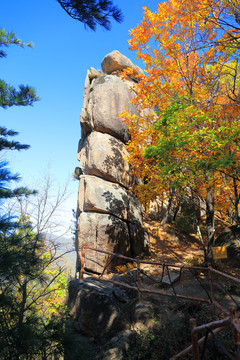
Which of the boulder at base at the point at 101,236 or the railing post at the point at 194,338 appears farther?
the boulder at base at the point at 101,236

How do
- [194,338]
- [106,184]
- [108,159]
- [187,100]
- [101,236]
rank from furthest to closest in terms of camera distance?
[108,159]
[106,184]
[101,236]
[187,100]
[194,338]

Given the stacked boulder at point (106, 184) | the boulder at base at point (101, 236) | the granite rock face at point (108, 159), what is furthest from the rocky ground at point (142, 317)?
the granite rock face at point (108, 159)

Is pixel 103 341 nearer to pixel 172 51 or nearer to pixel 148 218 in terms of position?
pixel 172 51

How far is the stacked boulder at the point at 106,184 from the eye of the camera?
12297mm

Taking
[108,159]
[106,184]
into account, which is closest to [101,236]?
[106,184]

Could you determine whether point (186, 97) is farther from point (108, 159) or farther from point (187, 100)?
point (108, 159)

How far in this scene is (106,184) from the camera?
13.8 m

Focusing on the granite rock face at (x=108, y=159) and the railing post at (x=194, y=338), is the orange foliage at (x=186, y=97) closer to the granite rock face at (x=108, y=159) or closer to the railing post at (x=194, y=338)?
the granite rock face at (x=108, y=159)

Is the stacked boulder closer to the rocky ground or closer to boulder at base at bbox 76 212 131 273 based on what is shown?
boulder at base at bbox 76 212 131 273

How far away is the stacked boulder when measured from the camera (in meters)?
12.3

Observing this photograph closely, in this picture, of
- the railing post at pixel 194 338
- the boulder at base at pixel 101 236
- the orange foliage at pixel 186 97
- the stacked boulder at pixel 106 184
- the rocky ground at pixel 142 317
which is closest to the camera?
the railing post at pixel 194 338

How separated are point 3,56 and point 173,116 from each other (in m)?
5.62

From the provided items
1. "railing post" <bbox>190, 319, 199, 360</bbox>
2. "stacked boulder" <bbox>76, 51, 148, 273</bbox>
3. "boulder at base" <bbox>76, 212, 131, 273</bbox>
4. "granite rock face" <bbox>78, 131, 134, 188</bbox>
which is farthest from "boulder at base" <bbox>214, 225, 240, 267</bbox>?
"railing post" <bbox>190, 319, 199, 360</bbox>

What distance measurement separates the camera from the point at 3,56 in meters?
7.28
